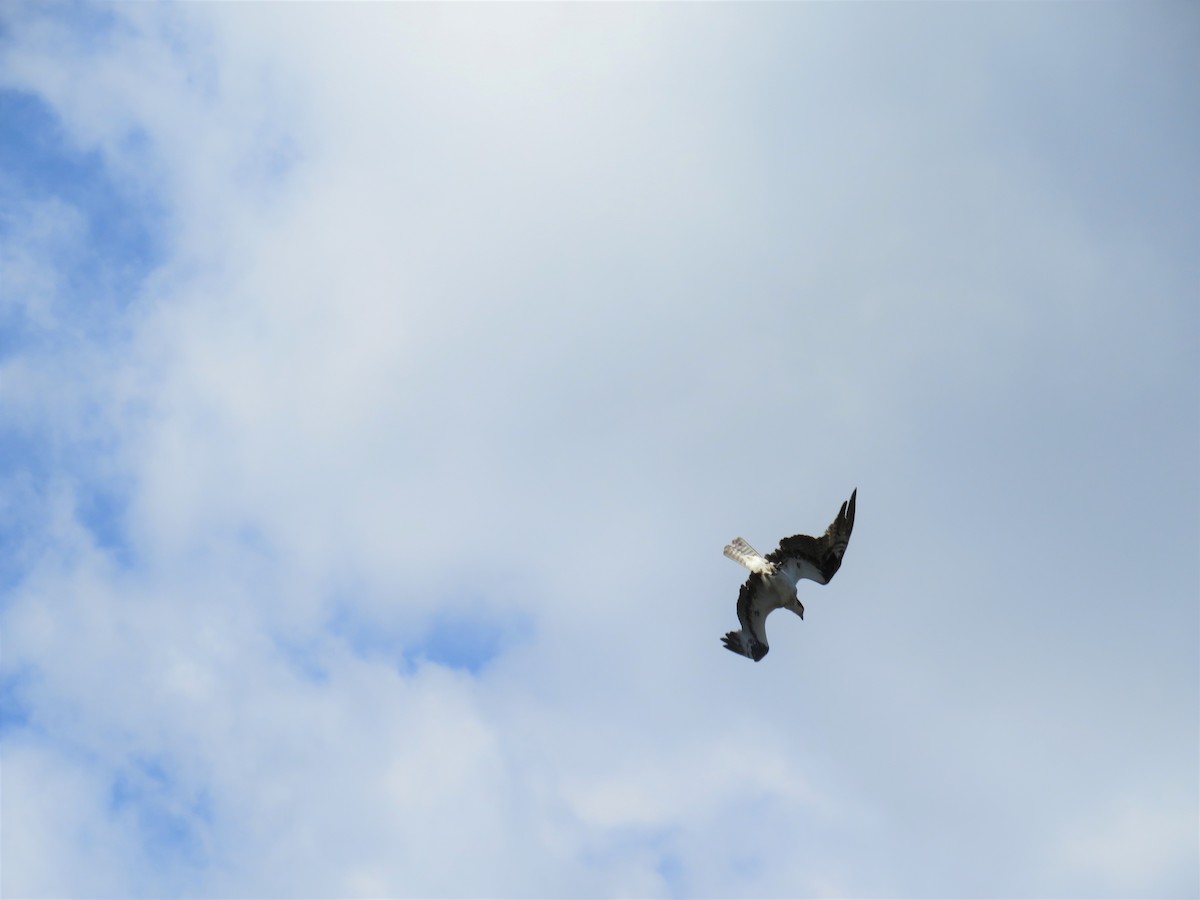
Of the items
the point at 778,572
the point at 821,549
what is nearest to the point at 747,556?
the point at 778,572

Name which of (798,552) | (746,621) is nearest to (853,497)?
(798,552)

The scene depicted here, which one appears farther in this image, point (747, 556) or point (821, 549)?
point (747, 556)

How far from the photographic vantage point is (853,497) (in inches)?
1075

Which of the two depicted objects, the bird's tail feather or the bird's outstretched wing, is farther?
the bird's tail feather

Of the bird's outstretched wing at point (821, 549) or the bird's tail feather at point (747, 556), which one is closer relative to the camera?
the bird's outstretched wing at point (821, 549)

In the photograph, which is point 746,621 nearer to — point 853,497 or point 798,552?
point 798,552

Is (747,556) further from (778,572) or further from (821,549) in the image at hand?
(821,549)

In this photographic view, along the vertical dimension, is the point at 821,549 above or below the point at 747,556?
below

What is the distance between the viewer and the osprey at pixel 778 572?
2770 cm

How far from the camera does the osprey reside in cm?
2770

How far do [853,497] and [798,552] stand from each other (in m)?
3.05

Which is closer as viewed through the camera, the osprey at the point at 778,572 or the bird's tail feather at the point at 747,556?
the osprey at the point at 778,572

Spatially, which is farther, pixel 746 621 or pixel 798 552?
pixel 746 621

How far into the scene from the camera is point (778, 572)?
95.5ft
